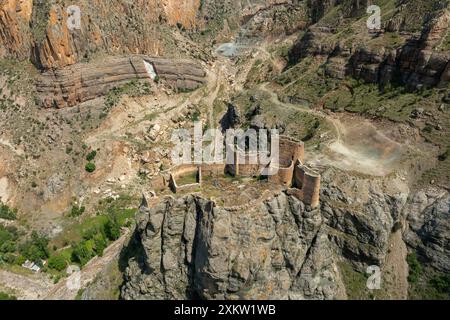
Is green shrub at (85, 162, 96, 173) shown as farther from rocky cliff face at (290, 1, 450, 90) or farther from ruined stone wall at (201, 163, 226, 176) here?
rocky cliff face at (290, 1, 450, 90)

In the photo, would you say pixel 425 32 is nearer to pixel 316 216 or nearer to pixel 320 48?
pixel 320 48

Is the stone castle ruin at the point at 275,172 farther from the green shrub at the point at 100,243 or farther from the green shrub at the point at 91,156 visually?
the green shrub at the point at 91,156

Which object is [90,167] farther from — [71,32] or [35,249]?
[71,32]

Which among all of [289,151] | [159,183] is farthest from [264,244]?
[159,183]

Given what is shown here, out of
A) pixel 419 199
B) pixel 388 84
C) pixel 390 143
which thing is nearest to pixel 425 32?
pixel 388 84

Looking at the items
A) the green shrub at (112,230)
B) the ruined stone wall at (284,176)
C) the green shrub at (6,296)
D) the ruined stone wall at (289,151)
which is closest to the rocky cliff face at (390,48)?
the ruined stone wall at (289,151)

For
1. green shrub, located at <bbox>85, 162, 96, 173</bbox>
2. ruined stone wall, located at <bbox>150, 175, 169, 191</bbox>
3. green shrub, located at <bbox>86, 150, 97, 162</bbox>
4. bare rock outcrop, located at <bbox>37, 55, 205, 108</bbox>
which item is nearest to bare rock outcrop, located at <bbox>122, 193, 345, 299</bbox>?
ruined stone wall, located at <bbox>150, 175, 169, 191</bbox>
